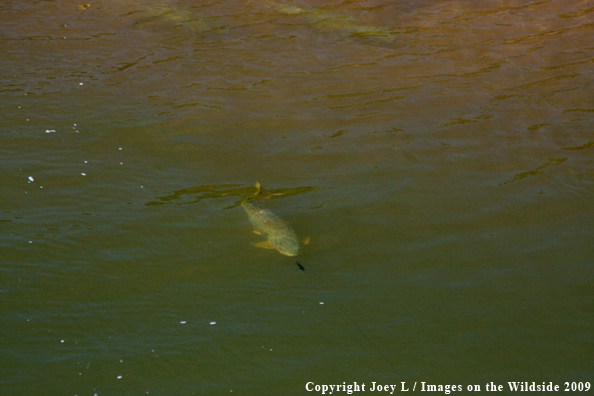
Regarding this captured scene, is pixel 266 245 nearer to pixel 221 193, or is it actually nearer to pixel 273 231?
pixel 273 231

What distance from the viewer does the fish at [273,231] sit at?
5.53 metres

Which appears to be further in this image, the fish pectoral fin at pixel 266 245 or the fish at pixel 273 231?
the fish pectoral fin at pixel 266 245

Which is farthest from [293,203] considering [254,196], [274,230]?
[274,230]

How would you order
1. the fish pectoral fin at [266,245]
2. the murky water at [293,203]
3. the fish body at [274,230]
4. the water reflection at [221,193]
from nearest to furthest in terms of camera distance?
the murky water at [293,203], the fish body at [274,230], the fish pectoral fin at [266,245], the water reflection at [221,193]

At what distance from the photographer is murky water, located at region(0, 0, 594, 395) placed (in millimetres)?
4656

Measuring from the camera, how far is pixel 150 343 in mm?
4676

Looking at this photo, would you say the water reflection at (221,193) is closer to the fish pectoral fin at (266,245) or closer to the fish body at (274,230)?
the fish body at (274,230)

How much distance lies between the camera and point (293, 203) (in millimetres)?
6488

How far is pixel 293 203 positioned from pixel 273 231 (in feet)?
2.82

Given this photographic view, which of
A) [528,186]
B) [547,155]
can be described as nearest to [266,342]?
[528,186]

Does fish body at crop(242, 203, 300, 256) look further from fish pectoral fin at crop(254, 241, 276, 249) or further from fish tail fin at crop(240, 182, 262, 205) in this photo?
fish tail fin at crop(240, 182, 262, 205)

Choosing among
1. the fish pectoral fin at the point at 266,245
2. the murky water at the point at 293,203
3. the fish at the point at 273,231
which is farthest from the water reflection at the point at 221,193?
the fish pectoral fin at the point at 266,245

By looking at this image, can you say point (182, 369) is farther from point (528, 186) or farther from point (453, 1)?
point (453, 1)

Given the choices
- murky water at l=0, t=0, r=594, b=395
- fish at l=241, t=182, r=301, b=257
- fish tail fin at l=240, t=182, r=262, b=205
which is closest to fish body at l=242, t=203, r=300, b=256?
fish at l=241, t=182, r=301, b=257
